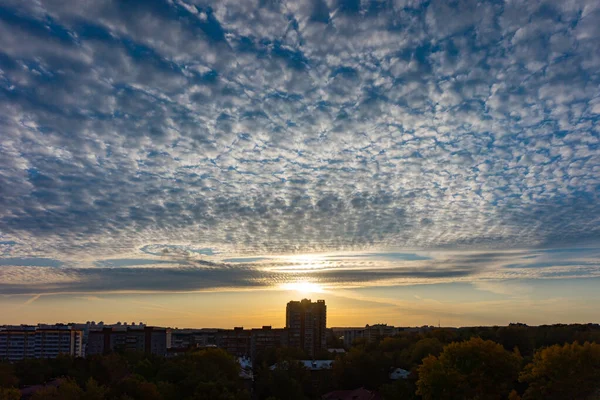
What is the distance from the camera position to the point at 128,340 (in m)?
102

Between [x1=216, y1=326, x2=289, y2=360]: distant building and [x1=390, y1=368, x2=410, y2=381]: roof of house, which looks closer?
[x1=390, y1=368, x2=410, y2=381]: roof of house

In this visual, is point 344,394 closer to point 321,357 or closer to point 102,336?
point 321,357

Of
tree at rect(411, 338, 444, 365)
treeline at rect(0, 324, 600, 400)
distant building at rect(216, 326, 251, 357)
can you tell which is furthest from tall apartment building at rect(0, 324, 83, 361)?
tree at rect(411, 338, 444, 365)

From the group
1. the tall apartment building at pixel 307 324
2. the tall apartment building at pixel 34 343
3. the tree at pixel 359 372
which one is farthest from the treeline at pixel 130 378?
the tall apartment building at pixel 34 343

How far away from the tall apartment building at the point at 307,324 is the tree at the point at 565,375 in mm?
75375

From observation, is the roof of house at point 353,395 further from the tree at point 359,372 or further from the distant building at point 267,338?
the distant building at point 267,338

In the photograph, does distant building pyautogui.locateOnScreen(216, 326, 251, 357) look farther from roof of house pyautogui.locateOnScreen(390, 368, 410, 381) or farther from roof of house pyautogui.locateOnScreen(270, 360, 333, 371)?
roof of house pyautogui.locateOnScreen(390, 368, 410, 381)

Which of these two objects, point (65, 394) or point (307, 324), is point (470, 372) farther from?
point (307, 324)

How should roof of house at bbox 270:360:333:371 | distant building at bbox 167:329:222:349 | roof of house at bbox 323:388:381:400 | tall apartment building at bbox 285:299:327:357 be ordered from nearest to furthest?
roof of house at bbox 323:388:381:400, roof of house at bbox 270:360:333:371, distant building at bbox 167:329:222:349, tall apartment building at bbox 285:299:327:357

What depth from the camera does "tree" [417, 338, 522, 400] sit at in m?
39.2

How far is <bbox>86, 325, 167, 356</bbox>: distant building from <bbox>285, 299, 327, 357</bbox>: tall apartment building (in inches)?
1102

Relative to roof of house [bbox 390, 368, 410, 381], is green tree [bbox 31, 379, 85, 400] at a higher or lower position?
higher

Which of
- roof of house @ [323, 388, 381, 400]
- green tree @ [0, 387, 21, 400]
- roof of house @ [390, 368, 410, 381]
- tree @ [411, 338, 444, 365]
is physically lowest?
roof of house @ [323, 388, 381, 400]

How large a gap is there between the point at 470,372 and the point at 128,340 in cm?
7822
